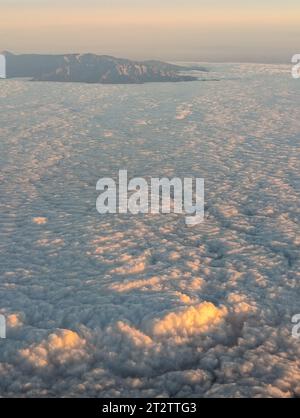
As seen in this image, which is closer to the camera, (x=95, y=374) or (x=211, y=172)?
(x=95, y=374)

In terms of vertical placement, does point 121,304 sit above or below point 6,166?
below

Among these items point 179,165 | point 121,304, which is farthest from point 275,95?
point 121,304

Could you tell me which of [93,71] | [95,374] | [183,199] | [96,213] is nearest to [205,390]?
[95,374]

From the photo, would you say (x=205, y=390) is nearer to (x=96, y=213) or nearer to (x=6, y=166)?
(x=96, y=213)
